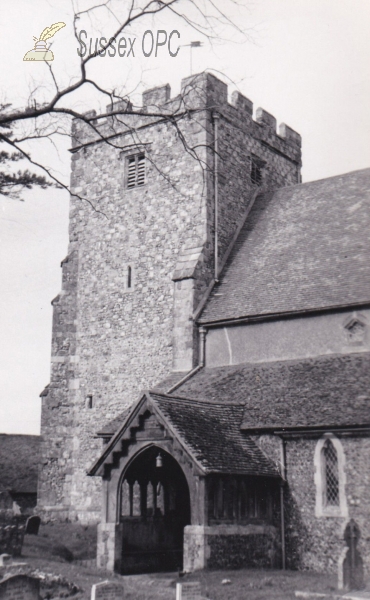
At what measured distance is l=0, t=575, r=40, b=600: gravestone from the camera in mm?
10508

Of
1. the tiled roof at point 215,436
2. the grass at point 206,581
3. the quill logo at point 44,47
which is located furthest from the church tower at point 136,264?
the quill logo at point 44,47

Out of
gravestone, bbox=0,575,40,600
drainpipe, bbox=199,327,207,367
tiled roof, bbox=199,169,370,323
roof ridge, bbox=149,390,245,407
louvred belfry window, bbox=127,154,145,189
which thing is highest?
louvred belfry window, bbox=127,154,145,189

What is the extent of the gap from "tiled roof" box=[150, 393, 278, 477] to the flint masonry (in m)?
0.05

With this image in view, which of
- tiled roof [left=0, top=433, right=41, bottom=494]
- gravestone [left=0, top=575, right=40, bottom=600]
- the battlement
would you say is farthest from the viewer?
tiled roof [left=0, top=433, right=41, bottom=494]

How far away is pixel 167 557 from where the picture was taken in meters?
17.8

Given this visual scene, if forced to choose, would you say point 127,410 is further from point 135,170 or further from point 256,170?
point 256,170

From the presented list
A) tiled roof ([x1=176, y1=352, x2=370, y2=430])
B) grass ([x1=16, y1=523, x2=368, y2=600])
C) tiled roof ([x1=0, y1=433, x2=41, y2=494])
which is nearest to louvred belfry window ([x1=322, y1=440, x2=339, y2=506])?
tiled roof ([x1=176, y1=352, x2=370, y2=430])

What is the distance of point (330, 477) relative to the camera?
16.3m

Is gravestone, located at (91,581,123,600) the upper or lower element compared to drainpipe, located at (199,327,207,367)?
lower

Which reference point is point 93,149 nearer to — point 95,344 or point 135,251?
point 135,251

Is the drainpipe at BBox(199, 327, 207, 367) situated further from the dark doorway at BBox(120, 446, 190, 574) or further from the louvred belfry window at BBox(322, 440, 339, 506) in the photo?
the louvred belfry window at BBox(322, 440, 339, 506)

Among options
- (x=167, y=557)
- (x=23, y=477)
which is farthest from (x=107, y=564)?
(x=23, y=477)

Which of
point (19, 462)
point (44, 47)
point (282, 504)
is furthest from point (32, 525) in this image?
point (19, 462)

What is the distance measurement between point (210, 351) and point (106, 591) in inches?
466
